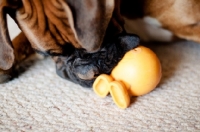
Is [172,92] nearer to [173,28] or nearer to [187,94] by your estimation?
[187,94]

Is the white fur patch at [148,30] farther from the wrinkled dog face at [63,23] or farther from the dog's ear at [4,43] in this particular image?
the dog's ear at [4,43]

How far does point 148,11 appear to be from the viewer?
3.85 feet

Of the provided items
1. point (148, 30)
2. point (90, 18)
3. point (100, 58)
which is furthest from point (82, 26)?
point (148, 30)

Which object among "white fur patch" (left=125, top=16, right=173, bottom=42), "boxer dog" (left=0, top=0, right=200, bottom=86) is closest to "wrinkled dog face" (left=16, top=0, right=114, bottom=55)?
"boxer dog" (left=0, top=0, right=200, bottom=86)

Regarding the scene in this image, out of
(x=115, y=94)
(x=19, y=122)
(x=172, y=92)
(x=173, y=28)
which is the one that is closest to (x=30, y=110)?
(x=19, y=122)

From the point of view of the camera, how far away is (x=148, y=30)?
1305 millimetres

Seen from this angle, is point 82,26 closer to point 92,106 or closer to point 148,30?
point 92,106

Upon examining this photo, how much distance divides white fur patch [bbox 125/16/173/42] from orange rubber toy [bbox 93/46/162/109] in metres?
0.28

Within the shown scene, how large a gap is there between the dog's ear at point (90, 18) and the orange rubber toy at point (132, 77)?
0.15 metres

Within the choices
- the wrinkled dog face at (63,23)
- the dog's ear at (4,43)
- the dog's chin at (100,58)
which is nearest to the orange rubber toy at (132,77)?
the dog's chin at (100,58)

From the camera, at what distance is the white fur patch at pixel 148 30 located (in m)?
1.26

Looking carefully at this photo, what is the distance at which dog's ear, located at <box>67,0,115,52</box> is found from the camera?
0.82 meters

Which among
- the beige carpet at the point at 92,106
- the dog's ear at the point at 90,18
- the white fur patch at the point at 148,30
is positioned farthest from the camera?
the white fur patch at the point at 148,30

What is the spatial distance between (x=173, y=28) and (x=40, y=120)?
0.54 m
